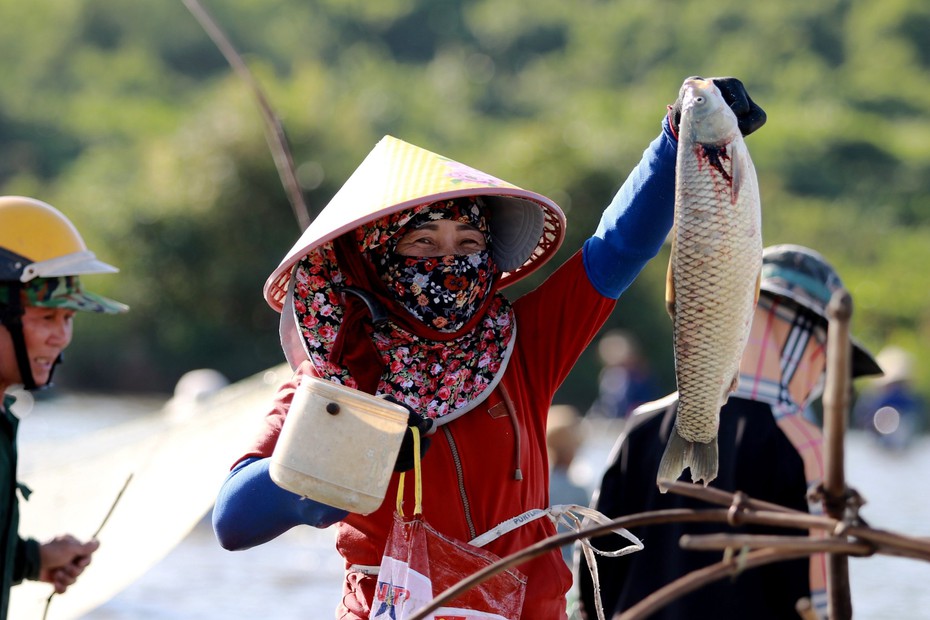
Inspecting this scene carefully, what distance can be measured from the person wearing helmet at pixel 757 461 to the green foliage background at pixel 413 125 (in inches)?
844

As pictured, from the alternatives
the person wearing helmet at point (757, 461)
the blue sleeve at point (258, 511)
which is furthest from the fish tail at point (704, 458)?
the person wearing helmet at point (757, 461)

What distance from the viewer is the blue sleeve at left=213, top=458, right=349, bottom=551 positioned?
7.68 feet

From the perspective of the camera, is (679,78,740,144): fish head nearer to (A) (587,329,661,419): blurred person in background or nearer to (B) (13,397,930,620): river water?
(B) (13,397,930,620): river water

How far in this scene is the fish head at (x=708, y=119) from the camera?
2.36m

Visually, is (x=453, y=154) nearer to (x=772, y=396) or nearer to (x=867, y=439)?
(x=867, y=439)

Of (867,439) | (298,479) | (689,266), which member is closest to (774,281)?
(689,266)

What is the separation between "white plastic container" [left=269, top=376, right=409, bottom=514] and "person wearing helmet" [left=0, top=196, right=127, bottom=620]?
1134 millimetres

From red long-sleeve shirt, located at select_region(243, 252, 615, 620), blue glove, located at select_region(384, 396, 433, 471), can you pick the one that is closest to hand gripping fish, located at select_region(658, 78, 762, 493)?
red long-sleeve shirt, located at select_region(243, 252, 615, 620)

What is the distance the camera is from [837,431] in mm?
1536

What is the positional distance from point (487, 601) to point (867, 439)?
63.1 ft

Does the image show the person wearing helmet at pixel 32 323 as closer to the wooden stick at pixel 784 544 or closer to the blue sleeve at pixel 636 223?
the blue sleeve at pixel 636 223

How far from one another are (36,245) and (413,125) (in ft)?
149

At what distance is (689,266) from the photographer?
2426 mm

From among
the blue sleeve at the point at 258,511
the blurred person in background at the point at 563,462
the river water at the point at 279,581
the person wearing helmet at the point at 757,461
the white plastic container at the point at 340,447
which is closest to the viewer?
the white plastic container at the point at 340,447
